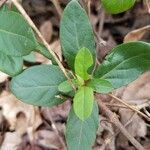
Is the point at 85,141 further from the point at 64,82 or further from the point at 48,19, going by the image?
the point at 48,19

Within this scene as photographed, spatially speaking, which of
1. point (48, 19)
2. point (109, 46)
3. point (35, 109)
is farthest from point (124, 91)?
point (48, 19)

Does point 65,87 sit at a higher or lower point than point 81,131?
higher

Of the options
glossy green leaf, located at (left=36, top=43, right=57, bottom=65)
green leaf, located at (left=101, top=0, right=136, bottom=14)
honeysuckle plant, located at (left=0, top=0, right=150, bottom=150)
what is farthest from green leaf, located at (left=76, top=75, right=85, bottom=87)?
green leaf, located at (left=101, top=0, right=136, bottom=14)

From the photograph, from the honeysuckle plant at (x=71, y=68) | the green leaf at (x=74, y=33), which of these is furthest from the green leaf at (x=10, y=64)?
the green leaf at (x=74, y=33)

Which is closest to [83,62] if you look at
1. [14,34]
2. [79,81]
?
[79,81]

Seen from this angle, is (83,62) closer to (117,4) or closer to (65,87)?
(65,87)

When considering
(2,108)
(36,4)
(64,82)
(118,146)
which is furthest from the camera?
(36,4)

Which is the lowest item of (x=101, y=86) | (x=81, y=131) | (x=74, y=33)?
(x=81, y=131)
